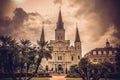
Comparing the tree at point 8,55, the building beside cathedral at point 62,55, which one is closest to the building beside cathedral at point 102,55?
the building beside cathedral at point 62,55

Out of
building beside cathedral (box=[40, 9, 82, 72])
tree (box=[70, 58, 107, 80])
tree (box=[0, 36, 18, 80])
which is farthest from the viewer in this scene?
building beside cathedral (box=[40, 9, 82, 72])

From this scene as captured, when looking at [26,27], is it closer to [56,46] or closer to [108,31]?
[108,31]

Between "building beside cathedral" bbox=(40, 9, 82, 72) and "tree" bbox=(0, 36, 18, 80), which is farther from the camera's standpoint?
"building beside cathedral" bbox=(40, 9, 82, 72)

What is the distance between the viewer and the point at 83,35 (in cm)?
2783

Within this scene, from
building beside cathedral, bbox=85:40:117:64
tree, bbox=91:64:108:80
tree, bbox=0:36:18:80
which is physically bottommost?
tree, bbox=91:64:108:80

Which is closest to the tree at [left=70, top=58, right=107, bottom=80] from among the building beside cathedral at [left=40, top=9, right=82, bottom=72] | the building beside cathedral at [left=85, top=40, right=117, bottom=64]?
the building beside cathedral at [left=85, top=40, right=117, bottom=64]

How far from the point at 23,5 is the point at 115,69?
16.0 m

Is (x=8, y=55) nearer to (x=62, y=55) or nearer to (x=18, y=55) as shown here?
(x=18, y=55)

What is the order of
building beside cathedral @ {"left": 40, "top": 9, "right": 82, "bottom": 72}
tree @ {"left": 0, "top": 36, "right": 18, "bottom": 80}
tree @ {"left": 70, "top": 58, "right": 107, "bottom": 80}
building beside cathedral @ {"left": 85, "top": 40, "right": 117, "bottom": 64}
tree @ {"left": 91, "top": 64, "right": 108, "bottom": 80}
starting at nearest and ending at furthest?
tree @ {"left": 91, "top": 64, "right": 108, "bottom": 80} → tree @ {"left": 70, "top": 58, "right": 107, "bottom": 80} → tree @ {"left": 0, "top": 36, "right": 18, "bottom": 80} → building beside cathedral @ {"left": 85, "top": 40, "right": 117, "bottom": 64} → building beside cathedral @ {"left": 40, "top": 9, "right": 82, "bottom": 72}

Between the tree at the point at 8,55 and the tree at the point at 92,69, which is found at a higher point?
the tree at the point at 8,55

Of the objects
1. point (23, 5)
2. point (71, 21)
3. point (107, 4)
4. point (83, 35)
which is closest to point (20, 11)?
point (23, 5)

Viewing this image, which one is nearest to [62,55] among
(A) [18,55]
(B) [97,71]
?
(A) [18,55]

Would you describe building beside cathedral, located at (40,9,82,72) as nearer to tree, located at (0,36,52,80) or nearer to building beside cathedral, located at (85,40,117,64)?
building beside cathedral, located at (85,40,117,64)

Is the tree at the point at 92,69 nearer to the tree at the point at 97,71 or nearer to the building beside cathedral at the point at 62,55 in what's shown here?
the tree at the point at 97,71
